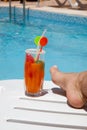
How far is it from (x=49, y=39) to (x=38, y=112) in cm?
574

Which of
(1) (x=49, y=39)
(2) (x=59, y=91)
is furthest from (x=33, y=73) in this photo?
(1) (x=49, y=39)

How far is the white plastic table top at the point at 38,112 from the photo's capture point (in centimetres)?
141

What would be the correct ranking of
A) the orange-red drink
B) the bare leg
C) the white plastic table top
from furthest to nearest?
the orange-red drink
the bare leg
the white plastic table top

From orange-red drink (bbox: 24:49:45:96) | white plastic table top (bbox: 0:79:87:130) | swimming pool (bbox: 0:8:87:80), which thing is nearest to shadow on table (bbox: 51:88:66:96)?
white plastic table top (bbox: 0:79:87:130)

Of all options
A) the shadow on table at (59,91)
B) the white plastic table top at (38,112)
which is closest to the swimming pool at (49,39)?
the shadow on table at (59,91)

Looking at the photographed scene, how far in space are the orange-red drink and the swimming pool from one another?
268 centimetres

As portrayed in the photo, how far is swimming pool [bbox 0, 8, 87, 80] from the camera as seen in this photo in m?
5.16

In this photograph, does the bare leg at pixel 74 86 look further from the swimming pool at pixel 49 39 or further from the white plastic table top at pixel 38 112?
the swimming pool at pixel 49 39

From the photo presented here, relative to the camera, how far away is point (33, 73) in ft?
5.65

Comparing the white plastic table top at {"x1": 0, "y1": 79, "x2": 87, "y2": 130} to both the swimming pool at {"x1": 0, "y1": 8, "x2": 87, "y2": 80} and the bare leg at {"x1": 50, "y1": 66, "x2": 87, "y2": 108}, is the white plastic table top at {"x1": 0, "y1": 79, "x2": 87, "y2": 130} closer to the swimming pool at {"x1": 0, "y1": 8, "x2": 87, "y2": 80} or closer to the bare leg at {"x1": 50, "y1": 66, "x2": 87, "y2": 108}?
the bare leg at {"x1": 50, "y1": 66, "x2": 87, "y2": 108}

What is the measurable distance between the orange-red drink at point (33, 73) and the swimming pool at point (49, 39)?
268 centimetres

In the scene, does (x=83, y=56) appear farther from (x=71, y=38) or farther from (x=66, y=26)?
(x=66, y=26)

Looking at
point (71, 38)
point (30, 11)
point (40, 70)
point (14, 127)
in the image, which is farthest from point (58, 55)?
point (30, 11)

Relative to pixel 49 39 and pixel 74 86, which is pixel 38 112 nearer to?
pixel 74 86
